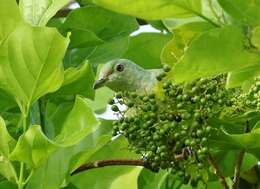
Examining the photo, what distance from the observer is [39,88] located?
62.6 inches

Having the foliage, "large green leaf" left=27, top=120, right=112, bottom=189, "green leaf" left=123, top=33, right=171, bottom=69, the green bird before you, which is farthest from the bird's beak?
"large green leaf" left=27, top=120, right=112, bottom=189

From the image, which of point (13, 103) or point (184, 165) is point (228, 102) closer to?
point (184, 165)

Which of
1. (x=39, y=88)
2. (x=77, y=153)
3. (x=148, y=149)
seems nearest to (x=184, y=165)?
(x=148, y=149)

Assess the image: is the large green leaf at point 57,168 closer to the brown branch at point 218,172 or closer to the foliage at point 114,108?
the foliage at point 114,108

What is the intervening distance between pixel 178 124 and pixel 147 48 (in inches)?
28.2

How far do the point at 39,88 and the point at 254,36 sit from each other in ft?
1.50

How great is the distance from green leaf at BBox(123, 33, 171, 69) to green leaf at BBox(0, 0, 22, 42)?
617 mm

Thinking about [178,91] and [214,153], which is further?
[214,153]

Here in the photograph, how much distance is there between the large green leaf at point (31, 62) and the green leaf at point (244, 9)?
0.32 m

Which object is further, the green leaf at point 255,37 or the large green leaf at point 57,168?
the large green leaf at point 57,168

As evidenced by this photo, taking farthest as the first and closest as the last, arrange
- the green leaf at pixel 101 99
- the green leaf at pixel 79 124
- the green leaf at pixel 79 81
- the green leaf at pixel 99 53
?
1. the green leaf at pixel 101 99
2. the green leaf at pixel 99 53
3. the green leaf at pixel 79 81
4. the green leaf at pixel 79 124

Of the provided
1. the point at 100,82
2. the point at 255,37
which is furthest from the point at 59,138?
the point at 100,82

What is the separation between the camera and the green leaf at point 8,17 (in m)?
1.67

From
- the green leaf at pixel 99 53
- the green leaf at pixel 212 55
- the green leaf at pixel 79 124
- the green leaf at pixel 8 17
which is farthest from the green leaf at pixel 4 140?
the green leaf at pixel 99 53
